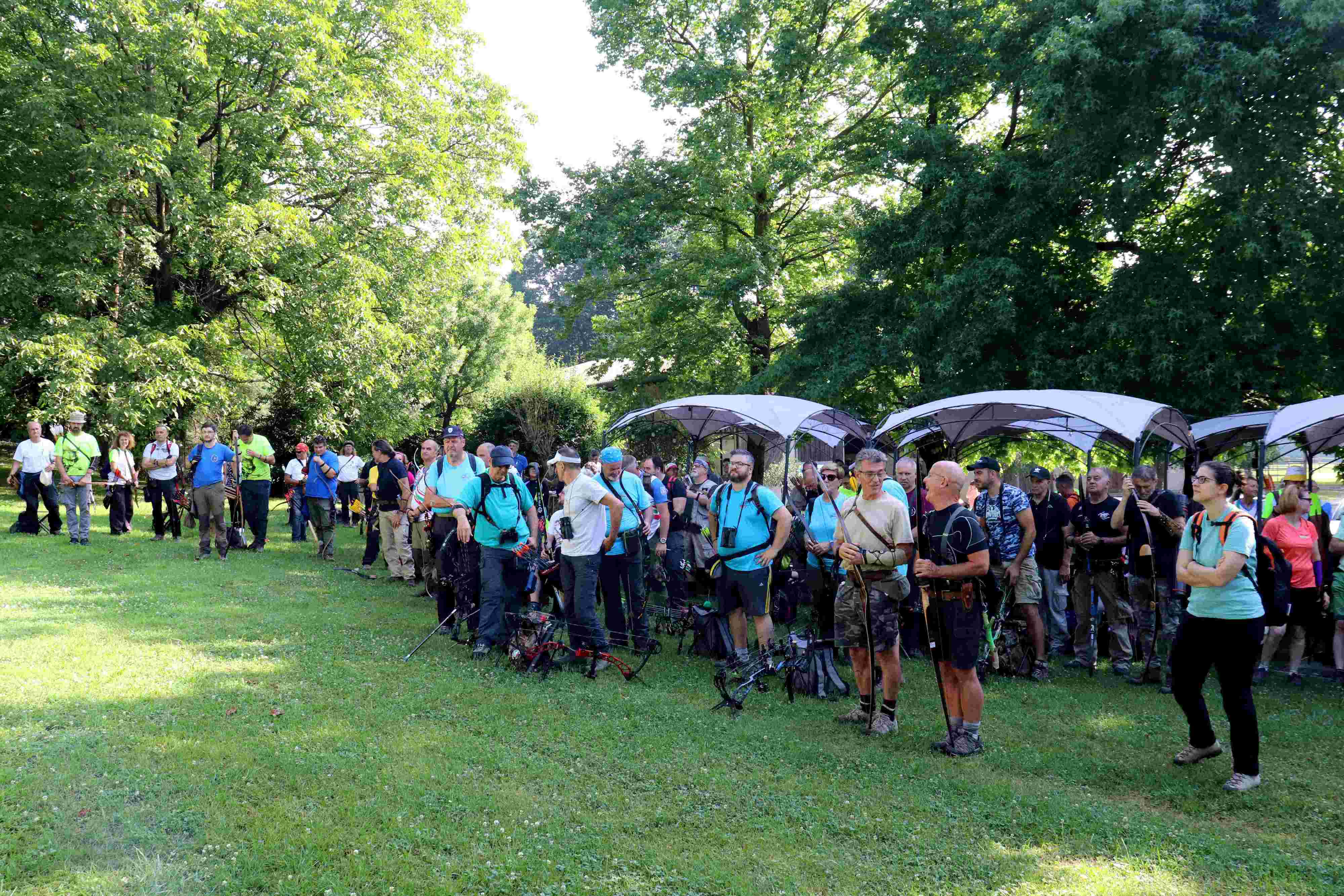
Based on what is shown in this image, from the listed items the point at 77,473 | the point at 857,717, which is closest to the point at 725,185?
the point at 77,473

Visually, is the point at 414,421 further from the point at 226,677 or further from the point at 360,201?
the point at 226,677

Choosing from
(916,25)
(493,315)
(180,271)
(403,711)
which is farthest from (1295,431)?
(493,315)

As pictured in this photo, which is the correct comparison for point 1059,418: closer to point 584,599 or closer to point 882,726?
point 882,726

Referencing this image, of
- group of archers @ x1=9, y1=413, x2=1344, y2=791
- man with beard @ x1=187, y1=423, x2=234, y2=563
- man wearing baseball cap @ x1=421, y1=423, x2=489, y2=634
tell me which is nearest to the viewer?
group of archers @ x1=9, y1=413, x2=1344, y2=791

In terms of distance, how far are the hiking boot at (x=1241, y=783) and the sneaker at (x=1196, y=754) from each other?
0.33m

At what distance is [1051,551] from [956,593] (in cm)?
327

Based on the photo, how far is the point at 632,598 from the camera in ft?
28.2

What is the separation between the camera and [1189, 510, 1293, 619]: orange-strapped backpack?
5277 mm

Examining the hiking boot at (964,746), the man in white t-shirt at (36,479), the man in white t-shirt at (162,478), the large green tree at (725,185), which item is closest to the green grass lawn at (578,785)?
the hiking boot at (964,746)

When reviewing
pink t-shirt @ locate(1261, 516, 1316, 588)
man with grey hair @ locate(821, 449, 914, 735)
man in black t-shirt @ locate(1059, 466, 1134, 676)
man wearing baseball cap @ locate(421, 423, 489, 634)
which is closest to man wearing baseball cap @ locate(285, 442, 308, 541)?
man wearing baseball cap @ locate(421, 423, 489, 634)

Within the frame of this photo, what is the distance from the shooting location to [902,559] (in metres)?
6.10

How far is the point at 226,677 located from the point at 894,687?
193 inches

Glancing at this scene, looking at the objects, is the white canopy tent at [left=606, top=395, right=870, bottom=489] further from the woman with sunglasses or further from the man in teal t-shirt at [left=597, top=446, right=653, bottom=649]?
the man in teal t-shirt at [left=597, top=446, right=653, bottom=649]

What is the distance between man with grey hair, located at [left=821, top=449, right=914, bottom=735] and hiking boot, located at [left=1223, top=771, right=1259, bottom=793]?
198 centimetres
